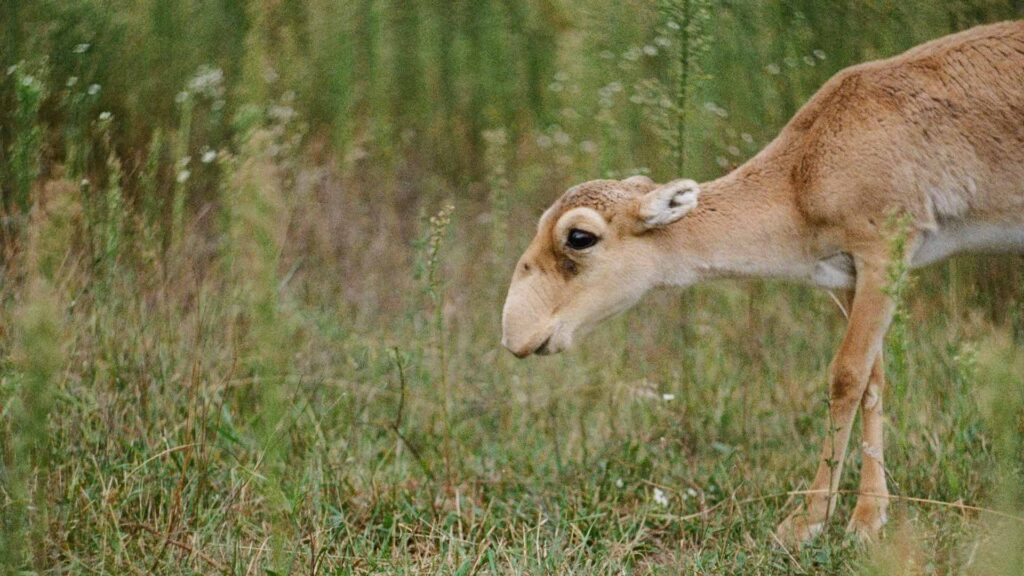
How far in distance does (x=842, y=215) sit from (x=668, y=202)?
0.71 metres

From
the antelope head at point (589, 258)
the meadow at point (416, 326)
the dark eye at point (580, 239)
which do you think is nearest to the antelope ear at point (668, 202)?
the antelope head at point (589, 258)

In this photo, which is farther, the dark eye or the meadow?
the dark eye

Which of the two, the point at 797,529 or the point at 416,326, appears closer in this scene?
the point at 797,529

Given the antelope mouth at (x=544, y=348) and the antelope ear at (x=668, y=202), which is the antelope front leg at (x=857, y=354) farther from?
the antelope mouth at (x=544, y=348)

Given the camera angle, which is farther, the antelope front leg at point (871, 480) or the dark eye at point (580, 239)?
the dark eye at point (580, 239)

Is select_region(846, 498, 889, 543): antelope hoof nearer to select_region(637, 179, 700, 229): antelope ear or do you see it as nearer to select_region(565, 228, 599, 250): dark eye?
select_region(637, 179, 700, 229): antelope ear

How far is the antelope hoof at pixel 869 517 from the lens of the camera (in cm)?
459

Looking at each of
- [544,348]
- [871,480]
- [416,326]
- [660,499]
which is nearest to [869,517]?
[871,480]

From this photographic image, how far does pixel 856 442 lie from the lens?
18.0 feet

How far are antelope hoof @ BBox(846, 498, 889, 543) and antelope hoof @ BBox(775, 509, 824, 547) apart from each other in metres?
0.14

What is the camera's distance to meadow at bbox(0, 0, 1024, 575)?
13.3ft

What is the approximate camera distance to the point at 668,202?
500 centimetres

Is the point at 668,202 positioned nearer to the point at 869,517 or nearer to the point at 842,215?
the point at 842,215

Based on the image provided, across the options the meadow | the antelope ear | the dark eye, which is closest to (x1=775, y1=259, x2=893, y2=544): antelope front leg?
the meadow
